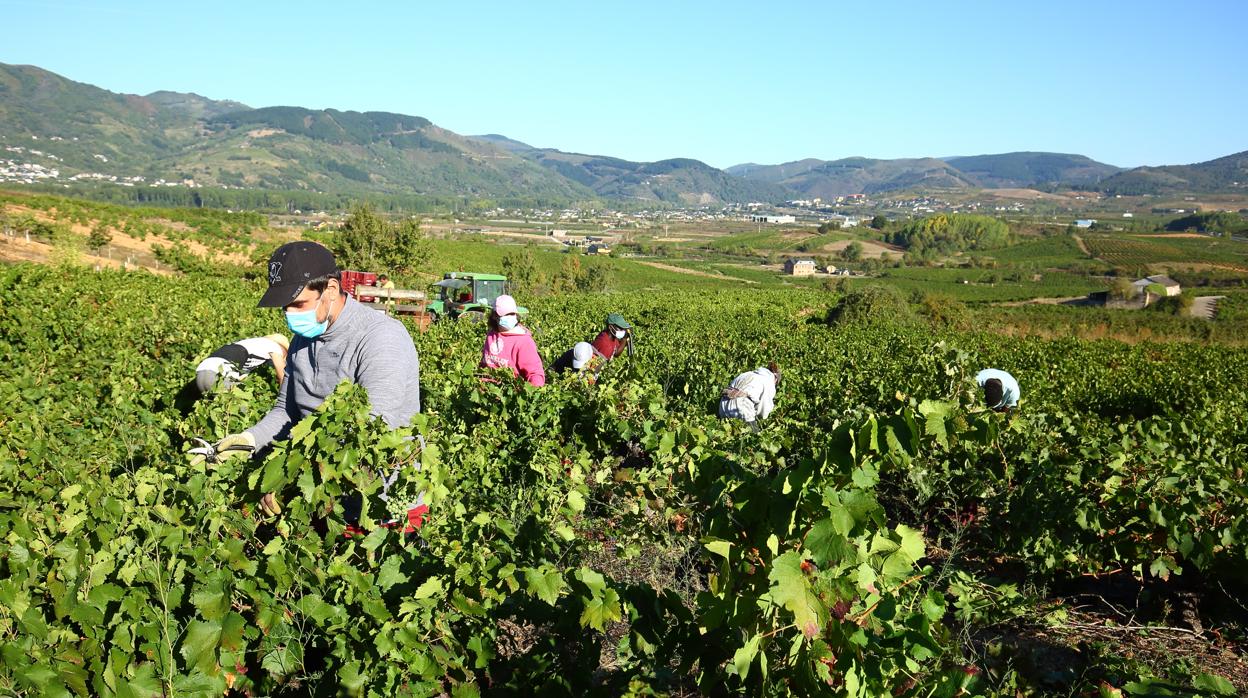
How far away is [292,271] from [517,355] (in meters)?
2.97

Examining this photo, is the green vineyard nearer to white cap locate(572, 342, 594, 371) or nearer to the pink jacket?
the pink jacket

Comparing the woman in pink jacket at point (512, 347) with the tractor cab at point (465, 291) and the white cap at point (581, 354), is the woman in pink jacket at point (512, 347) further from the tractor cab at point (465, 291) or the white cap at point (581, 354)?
the tractor cab at point (465, 291)

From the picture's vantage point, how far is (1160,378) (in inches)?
602

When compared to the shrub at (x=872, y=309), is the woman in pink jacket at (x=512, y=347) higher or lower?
higher

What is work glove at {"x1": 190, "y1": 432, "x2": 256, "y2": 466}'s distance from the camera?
124 inches

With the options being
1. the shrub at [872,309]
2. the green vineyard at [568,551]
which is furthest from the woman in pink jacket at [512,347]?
the shrub at [872,309]

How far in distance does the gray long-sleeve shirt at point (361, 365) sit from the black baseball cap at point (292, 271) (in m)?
0.20

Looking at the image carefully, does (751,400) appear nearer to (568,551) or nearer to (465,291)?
(568,551)

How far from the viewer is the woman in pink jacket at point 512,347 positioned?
5.73 meters

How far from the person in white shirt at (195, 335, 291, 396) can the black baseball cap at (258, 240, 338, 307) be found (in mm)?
2129

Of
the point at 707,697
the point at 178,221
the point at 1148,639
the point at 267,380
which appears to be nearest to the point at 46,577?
the point at 707,697

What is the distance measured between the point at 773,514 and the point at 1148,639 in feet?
10.4

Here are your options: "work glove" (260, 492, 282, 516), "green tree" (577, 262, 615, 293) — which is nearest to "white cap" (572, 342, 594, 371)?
"work glove" (260, 492, 282, 516)

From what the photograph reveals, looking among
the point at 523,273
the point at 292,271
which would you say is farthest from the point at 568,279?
the point at 292,271
